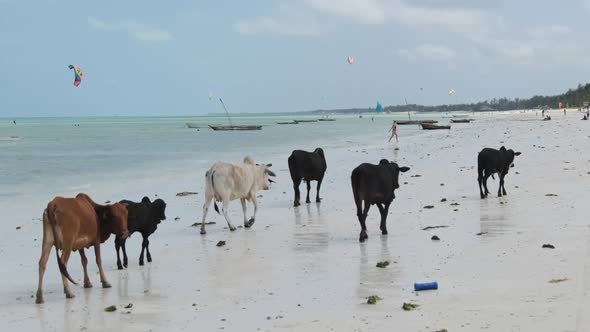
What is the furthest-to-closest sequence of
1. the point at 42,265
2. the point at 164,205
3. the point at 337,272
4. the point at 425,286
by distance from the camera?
the point at 164,205 < the point at 337,272 < the point at 42,265 < the point at 425,286

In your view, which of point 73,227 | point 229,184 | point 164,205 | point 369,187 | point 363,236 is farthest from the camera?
point 229,184

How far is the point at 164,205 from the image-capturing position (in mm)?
10742

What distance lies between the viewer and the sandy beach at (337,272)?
6914 millimetres

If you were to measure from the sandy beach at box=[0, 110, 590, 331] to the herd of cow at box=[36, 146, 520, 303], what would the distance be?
392 millimetres

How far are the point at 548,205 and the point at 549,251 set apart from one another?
182 inches

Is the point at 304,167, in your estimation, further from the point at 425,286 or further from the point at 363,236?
the point at 425,286

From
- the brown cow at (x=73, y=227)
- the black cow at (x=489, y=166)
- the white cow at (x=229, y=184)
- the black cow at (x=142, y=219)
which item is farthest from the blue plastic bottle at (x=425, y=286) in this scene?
the black cow at (x=489, y=166)

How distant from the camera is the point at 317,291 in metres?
8.01

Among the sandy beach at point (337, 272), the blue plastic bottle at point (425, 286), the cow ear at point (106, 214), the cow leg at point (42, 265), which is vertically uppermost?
the cow ear at point (106, 214)

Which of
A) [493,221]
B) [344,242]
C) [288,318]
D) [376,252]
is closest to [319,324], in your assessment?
[288,318]

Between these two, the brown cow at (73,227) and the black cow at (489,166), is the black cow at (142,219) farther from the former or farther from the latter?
the black cow at (489,166)

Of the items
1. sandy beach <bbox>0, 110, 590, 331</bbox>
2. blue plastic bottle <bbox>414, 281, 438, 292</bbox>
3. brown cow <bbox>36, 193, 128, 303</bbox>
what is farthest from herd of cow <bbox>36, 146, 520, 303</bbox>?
blue plastic bottle <bbox>414, 281, 438, 292</bbox>

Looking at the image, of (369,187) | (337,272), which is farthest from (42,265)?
(369,187)

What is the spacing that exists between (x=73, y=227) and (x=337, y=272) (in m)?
3.26
